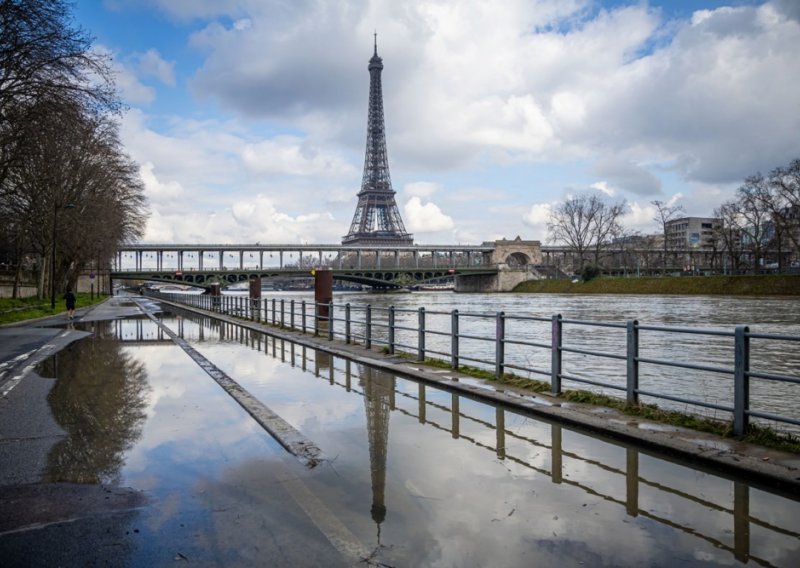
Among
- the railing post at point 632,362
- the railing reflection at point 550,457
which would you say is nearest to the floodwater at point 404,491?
the railing reflection at point 550,457

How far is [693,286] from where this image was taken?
69.9 meters

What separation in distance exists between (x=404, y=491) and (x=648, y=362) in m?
4.84

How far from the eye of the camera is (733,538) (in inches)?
170

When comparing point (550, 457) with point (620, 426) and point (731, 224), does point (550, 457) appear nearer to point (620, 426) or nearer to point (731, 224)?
point (620, 426)

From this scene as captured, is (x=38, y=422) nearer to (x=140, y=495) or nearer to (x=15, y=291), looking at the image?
(x=140, y=495)

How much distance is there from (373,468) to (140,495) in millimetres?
1946

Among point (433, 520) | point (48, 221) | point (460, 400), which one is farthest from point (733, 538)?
point (48, 221)

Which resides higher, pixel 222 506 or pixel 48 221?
pixel 48 221

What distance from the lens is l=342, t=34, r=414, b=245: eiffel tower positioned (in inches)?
5458

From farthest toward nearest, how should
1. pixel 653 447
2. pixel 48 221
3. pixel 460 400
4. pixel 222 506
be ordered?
pixel 48 221, pixel 460 400, pixel 653 447, pixel 222 506

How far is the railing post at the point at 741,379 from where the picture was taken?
670cm

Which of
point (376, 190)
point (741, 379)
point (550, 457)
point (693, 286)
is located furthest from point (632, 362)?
point (376, 190)

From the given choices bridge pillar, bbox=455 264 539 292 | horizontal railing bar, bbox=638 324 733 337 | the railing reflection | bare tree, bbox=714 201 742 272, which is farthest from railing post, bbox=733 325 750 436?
bridge pillar, bbox=455 264 539 292

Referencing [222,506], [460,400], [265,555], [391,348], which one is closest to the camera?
[265,555]
